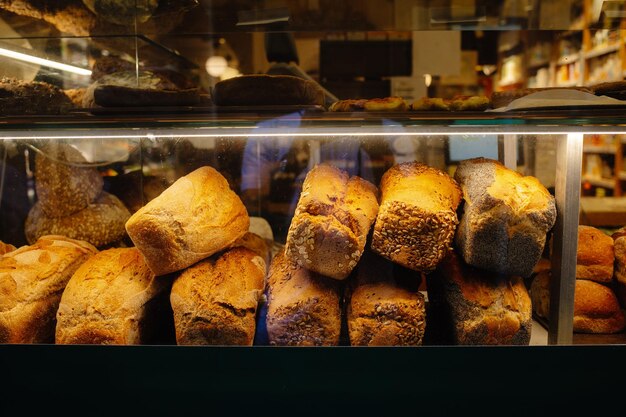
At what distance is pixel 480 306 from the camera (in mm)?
1547

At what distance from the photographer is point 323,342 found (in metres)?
1.52

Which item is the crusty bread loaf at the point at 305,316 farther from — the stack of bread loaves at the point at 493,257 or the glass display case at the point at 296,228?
the stack of bread loaves at the point at 493,257

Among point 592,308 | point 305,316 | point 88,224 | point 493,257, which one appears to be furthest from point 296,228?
point 592,308

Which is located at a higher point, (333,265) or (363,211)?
(363,211)

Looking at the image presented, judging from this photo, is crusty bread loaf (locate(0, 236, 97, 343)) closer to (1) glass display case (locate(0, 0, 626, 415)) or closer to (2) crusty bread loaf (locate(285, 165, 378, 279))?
(1) glass display case (locate(0, 0, 626, 415))

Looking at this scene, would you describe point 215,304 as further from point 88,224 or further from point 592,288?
point 592,288

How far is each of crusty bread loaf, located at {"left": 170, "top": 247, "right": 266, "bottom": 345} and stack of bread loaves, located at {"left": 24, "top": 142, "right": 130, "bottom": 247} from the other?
429 mm

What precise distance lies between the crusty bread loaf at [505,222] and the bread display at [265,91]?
0.56 meters

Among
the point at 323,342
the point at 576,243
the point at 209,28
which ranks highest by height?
the point at 209,28

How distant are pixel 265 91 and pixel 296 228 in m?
0.41
